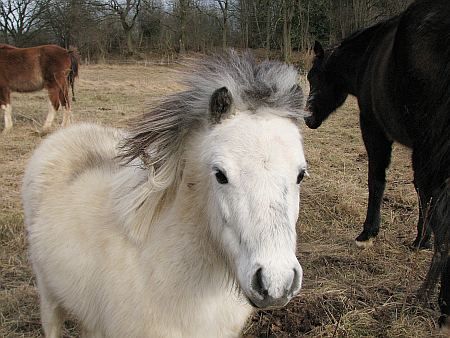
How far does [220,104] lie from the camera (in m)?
1.59

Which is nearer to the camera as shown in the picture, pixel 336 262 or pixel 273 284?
pixel 273 284

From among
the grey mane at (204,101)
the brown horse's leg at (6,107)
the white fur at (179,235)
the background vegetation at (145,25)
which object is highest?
the background vegetation at (145,25)

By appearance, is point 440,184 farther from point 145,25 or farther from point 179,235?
point 145,25

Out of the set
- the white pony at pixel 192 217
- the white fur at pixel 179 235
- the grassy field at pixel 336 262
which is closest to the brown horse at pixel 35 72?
the grassy field at pixel 336 262

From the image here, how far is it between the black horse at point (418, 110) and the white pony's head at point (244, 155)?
3.87ft

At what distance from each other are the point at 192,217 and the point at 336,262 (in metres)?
2.06

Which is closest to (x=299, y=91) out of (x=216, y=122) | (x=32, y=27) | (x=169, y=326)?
(x=216, y=122)

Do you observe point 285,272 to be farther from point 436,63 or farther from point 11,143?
point 11,143

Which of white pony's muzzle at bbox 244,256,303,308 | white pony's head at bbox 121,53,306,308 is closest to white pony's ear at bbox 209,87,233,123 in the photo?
white pony's head at bbox 121,53,306,308

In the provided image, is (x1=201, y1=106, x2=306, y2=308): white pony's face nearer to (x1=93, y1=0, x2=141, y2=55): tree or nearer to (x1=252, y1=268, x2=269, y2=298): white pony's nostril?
(x1=252, y1=268, x2=269, y2=298): white pony's nostril

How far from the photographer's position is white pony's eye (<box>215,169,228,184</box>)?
1488 millimetres

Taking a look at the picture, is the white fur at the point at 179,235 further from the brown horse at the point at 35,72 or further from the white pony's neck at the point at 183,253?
the brown horse at the point at 35,72

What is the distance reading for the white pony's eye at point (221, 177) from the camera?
1488 millimetres

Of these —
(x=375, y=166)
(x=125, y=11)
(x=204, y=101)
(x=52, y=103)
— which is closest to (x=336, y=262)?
(x=375, y=166)
